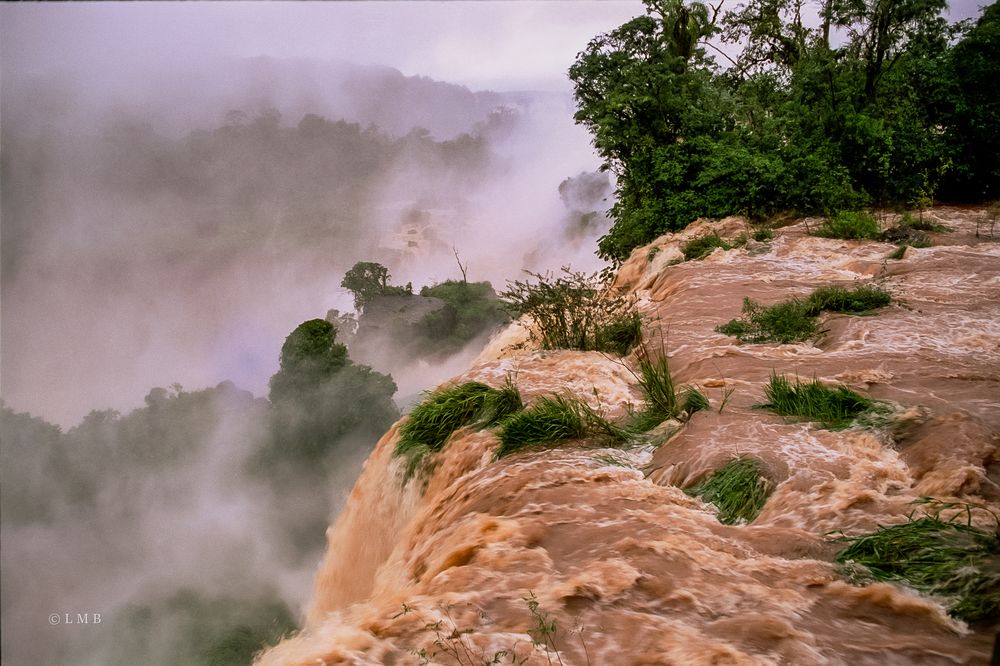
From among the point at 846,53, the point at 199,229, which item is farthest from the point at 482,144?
the point at 846,53

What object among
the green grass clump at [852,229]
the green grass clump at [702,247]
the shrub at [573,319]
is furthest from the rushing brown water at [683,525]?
the green grass clump at [702,247]

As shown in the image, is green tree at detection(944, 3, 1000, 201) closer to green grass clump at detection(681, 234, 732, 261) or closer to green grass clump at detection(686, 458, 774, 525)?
green grass clump at detection(681, 234, 732, 261)

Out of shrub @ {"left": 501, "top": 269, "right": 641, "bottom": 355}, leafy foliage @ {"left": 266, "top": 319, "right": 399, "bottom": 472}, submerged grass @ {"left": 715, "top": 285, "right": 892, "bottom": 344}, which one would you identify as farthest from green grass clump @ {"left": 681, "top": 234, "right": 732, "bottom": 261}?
leafy foliage @ {"left": 266, "top": 319, "right": 399, "bottom": 472}

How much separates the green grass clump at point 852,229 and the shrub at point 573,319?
551cm

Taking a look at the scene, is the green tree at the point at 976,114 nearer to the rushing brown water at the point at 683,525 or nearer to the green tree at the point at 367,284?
the rushing brown water at the point at 683,525

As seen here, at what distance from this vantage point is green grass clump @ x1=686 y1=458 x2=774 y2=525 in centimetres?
341

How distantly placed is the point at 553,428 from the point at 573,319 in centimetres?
227

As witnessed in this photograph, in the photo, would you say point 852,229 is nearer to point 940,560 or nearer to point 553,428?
point 553,428

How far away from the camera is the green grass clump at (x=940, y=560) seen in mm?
2393

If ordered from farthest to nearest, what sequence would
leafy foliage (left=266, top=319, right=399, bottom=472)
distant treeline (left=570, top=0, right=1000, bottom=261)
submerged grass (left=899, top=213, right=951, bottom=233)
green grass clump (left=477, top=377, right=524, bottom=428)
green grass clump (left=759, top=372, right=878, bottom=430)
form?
leafy foliage (left=266, top=319, right=399, bottom=472), distant treeline (left=570, top=0, right=1000, bottom=261), submerged grass (left=899, top=213, right=951, bottom=233), green grass clump (left=477, top=377, right=524, bottom=428), green grass clump (left=759, top=372, right=878, bottom=430)

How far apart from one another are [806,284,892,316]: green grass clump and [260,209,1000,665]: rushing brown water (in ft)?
0.53

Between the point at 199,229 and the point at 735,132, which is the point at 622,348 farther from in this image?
the point at 199,229

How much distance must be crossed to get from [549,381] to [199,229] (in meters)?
129

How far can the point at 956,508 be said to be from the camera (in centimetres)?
301
